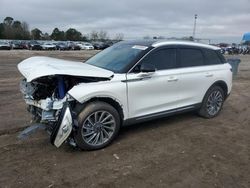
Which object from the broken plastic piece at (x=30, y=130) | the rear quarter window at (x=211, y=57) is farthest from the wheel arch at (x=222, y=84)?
the broken plastic piece at (x=30, y=130)

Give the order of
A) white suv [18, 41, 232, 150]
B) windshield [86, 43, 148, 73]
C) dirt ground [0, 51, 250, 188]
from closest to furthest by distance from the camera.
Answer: dirt ground [0, 51, 250, 188], white suv [18, 41, 232, 150], windshield [86, 43, 148, 73]

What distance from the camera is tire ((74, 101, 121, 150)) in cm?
423

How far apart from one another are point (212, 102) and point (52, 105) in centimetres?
384

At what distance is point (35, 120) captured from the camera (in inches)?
191

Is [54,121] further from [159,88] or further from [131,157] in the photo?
[159,88]

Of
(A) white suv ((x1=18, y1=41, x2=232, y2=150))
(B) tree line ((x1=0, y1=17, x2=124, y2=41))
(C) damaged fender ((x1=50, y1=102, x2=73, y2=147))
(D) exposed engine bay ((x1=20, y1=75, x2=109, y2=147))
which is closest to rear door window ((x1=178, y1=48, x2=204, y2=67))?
(A) white suv ((x1=18, y1=41, x2=232, y2=150))

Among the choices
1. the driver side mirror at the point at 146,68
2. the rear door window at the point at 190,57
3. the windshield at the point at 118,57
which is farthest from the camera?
the rear door window at the point at 190,57

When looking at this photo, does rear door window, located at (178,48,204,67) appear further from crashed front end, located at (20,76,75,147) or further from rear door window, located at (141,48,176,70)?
crashed front end, located at (20,76,75,147)

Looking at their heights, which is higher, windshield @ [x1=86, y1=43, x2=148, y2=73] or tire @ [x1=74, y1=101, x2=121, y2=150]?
windshield @ [x1=86, y1=43, x2=148, y2=73]

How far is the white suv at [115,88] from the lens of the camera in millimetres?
4148

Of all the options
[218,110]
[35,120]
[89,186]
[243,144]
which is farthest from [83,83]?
[218,110]

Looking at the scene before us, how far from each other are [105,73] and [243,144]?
2.78 m

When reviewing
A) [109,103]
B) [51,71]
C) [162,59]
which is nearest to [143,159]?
[109,103]

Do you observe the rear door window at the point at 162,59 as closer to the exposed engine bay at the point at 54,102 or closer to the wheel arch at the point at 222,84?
the exposed engine bay at the point at 54,102
